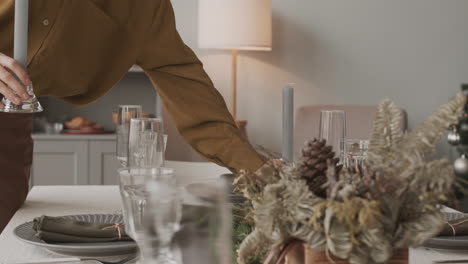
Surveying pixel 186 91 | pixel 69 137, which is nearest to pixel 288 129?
pixel 186 91

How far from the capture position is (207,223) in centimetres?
56

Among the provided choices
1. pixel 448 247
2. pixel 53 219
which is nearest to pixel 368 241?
pixel 448 247

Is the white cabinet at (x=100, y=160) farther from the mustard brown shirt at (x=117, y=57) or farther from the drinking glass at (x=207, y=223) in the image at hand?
the drinking glass at (x=207, y=223)

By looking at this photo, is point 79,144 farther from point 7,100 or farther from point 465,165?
point 7,100

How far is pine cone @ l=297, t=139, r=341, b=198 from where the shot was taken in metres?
0.71

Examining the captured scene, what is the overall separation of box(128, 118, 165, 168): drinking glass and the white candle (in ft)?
1.06

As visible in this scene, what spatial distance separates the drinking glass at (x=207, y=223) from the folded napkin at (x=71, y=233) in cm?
53

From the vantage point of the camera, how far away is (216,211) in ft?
1.84

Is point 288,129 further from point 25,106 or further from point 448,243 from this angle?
point 25,106

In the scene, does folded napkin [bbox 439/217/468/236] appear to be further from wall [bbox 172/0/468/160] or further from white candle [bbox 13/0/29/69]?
wall [bbox 172/0/468/160]

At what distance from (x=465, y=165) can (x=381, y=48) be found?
2.79 feet

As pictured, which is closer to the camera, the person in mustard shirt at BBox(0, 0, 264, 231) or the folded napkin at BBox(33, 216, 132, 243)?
the folded napkin at BBox(33, 216, 132, 243)

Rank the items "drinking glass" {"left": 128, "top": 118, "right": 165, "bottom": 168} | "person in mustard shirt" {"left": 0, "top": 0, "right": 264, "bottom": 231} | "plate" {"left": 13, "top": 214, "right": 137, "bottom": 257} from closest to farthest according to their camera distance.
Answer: "plate" {"left": 13, "top": 214, "right": 137, "bottom": 257}, "drinking glass" {"left": 128, "top": 118, "right": 165, "bottom": 168}, "person in mustard shirt" {"left": 0, "top": 0, "right": 264, "bottom": 231}

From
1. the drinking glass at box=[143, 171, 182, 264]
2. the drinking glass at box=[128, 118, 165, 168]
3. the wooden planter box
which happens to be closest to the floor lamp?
the drinking glass at box=[128, 118, 165, 168]
